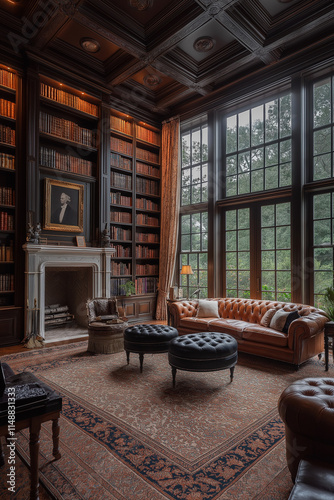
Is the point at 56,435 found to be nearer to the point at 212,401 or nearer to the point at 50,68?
the point at 212,401

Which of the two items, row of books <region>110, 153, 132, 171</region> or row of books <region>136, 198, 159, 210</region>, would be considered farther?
row of books <region>136, 198, 159, 210</region>

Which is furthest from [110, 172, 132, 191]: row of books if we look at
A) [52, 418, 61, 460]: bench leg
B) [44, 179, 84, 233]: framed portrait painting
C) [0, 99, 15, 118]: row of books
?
[52, 418, 61, 460]: bench leg

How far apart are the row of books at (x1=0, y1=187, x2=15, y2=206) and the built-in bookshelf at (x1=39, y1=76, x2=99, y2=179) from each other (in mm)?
718

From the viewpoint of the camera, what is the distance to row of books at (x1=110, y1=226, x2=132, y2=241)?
262 inches

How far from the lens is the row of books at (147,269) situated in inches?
283

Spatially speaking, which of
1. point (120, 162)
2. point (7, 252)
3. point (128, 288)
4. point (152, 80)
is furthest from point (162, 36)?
point (128, 288)

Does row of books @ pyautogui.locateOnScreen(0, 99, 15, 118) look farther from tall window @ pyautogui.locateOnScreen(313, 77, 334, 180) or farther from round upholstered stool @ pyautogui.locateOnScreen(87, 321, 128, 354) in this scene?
tall window @ pyautogui.locateOnScreen(313, 77, 334, 180)

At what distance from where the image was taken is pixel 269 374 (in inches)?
148

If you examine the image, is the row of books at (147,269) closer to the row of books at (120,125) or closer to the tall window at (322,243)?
the row of books at (120,125)

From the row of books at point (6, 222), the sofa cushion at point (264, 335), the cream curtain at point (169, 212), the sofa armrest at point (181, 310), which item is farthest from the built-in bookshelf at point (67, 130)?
the sofa cushion at point (264, 335)

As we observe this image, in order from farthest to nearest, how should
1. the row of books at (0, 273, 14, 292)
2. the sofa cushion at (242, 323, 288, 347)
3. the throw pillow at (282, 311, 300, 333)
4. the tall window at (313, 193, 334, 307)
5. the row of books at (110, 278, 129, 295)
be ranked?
the row of books at (110, 278, 129, 295)
the row of books at (0, 273, 14, 292)
the tall window at (313, 193, 334, 307)
the throw pillow at (282, 311, 300, 333)
the sofa cushion at (242, 323, 288, 347)

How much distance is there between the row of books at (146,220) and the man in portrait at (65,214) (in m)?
1.60

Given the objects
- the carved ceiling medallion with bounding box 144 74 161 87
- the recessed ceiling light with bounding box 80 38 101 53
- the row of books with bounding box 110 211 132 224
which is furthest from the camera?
the row of books with bounding box 110 211 132 224

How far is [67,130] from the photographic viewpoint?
5.96 metres
